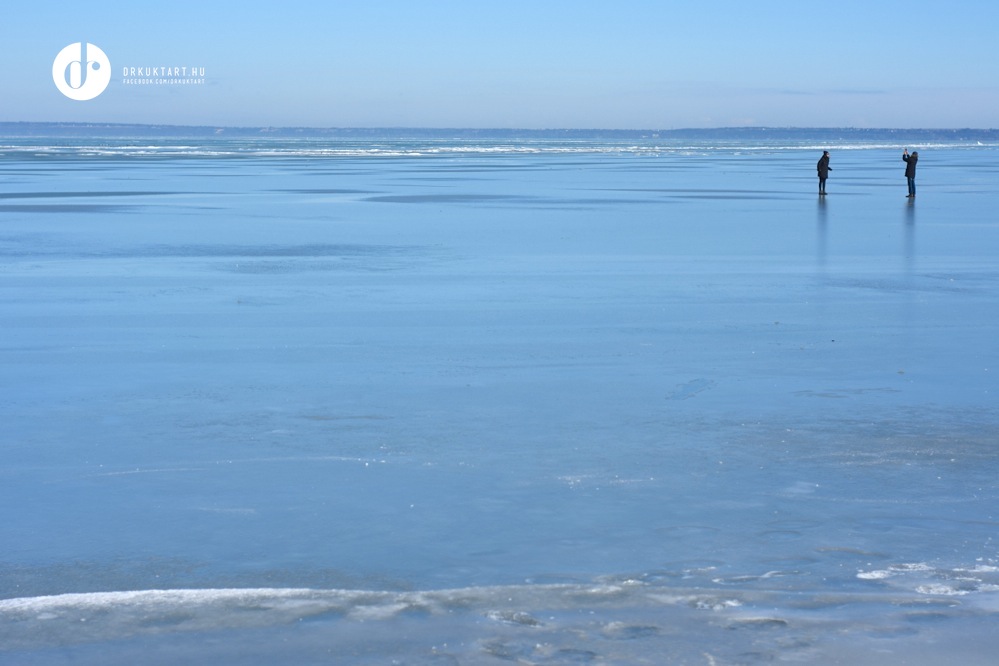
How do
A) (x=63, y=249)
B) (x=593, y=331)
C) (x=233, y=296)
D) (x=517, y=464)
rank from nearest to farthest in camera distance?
(x=517, y=464)
(x=593, y=331)
(x=233, y=296)
(x=63, y=249)

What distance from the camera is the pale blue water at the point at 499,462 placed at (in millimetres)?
4227

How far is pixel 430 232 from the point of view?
19.0 meters

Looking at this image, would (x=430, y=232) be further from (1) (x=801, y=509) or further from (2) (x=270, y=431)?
(1) (x=801, y=509)

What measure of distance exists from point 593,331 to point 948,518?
4873 millimetres

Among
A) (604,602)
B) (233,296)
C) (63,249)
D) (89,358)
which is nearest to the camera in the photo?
(604,602)

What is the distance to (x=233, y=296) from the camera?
1207 centimetres

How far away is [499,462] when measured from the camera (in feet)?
20.3

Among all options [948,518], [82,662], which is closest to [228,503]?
[82,662]

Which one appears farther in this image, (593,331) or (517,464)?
(593,331)

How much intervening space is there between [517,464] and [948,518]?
2037 mm

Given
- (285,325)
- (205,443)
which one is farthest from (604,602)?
(285,325)

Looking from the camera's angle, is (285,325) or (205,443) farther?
(285,325)

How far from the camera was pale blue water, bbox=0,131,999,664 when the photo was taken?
423cm

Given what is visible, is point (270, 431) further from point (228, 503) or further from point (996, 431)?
point (996, 431)
